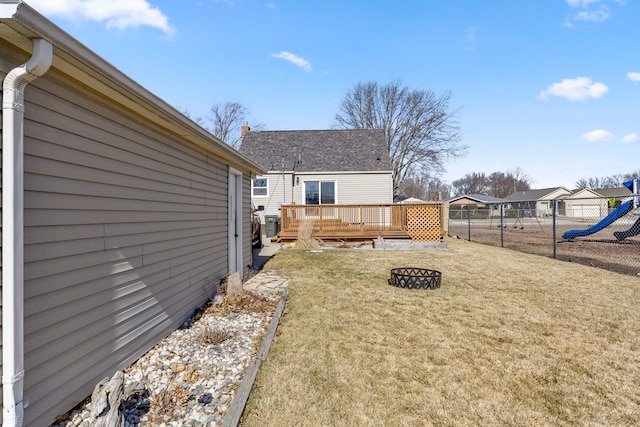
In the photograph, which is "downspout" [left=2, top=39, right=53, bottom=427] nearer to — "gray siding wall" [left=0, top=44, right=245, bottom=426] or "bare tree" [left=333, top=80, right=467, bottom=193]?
"gray siding wall" [left=0, top=44, right=245, bottom=426]

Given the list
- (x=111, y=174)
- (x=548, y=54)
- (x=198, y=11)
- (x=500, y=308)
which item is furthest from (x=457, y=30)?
(x=111, y=174)

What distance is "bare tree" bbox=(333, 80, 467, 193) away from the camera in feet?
85.4

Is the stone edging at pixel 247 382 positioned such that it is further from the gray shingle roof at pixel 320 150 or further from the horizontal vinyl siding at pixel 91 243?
the gray shingle roof at pixel 320 150

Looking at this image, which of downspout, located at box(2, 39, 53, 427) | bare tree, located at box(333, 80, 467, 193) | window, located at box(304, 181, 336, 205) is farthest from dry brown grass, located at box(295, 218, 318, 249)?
bare tree, located at box(333, 80, 467, 193)

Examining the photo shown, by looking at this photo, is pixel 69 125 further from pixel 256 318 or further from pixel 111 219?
pixel 256 318

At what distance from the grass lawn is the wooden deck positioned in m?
5.26

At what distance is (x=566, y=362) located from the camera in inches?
115

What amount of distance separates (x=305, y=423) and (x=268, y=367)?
0.84 meters

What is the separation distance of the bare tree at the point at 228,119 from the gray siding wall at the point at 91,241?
29655mm

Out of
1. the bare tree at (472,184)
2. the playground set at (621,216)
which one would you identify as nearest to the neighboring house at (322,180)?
the playground set at (621,216)

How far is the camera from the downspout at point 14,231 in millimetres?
1652

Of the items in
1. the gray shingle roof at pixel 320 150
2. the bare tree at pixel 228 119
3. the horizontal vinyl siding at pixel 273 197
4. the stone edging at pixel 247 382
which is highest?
the bare tree at pixel 228 119

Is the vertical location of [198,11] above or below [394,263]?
above

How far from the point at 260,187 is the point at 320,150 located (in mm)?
3934
